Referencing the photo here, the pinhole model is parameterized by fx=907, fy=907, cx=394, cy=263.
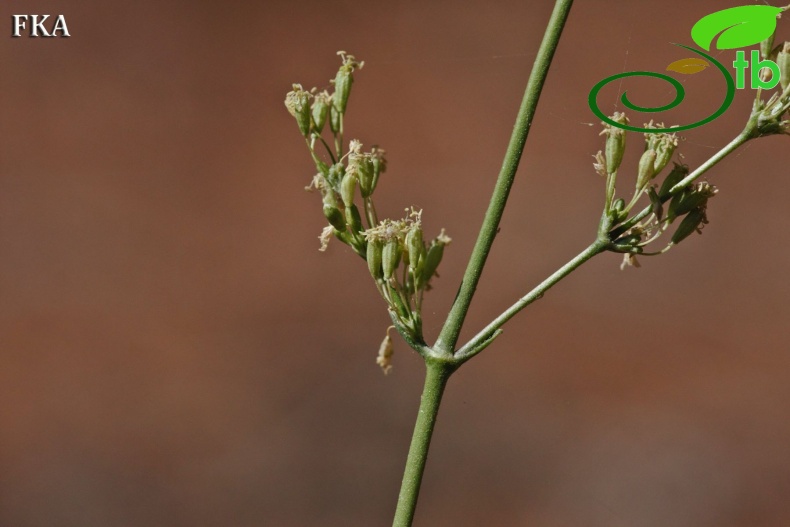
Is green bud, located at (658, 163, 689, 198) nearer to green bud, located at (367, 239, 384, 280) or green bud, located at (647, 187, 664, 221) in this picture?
green bud, located at (647, 187, 664, 221)

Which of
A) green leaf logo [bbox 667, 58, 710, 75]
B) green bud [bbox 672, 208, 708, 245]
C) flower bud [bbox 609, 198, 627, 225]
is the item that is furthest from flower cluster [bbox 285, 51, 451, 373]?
green leaf logo [bbox 667, 58, 710, 75]

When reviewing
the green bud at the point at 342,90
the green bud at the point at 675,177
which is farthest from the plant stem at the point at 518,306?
the green bud at the point at 342,90

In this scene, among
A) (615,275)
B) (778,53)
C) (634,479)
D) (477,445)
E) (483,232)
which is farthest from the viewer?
(615,275)

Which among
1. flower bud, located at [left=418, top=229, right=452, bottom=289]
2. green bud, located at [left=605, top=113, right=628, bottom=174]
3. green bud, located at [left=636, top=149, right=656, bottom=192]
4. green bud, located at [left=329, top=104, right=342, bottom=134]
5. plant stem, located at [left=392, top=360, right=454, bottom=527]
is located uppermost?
green bud, located at [left=329, top=104, right=342, bottom=134]

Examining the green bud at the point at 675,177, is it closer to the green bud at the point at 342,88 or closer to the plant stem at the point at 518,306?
the plant stem at the point at 518,306

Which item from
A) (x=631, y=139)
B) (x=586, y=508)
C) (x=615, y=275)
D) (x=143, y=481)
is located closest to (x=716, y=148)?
(x=631, y=139)

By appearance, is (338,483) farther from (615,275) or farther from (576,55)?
(576,55)
